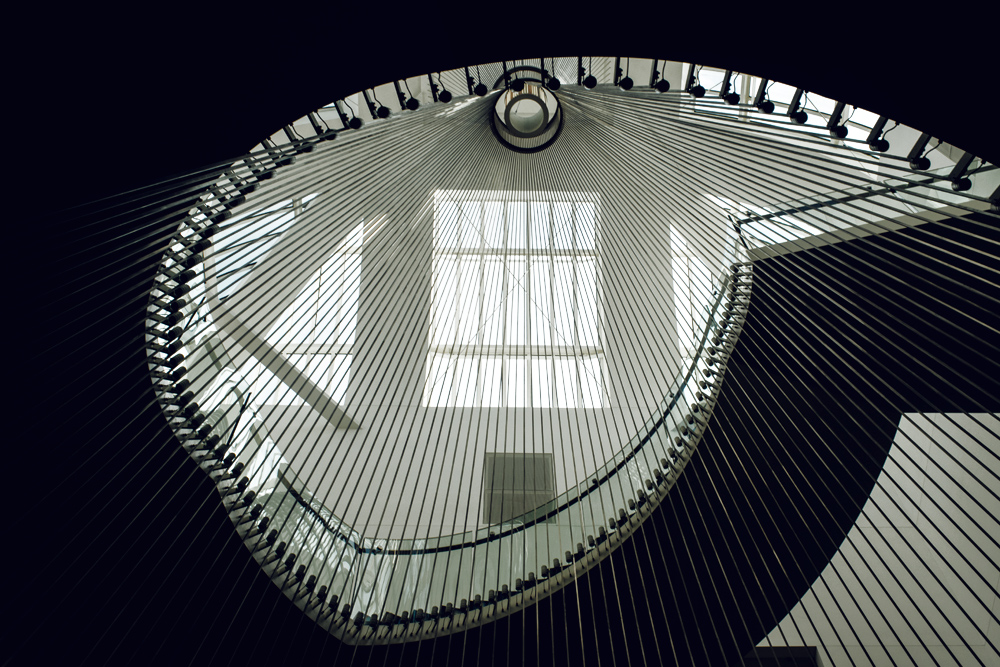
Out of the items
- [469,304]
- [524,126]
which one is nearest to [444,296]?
[469,304]

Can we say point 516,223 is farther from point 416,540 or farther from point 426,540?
point 416,540

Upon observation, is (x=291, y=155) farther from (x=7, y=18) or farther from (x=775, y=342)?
(x=775, y=342)

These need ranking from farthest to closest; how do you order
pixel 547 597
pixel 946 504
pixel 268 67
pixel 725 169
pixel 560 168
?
pixel 946 504
pixel 560 168
pixel 547 597
pixel 725 169
pixel 268 67

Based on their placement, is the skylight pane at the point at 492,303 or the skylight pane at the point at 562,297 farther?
the skylight pane at the point at 492,303

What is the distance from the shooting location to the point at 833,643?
9711 mm

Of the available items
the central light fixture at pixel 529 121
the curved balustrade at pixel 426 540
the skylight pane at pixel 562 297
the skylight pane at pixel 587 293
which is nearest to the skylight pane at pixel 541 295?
the skylight pane at pixel 562 297

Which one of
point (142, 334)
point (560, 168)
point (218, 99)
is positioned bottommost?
point (560, 168)

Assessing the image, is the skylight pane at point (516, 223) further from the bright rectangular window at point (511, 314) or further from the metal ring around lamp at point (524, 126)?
the metal ring around lamp at point (524, 126)

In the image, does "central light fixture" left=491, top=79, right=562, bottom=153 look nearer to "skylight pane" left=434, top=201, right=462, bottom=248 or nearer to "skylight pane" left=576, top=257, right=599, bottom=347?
"skylight pane" left=434, top=201, right=462, bottom=248

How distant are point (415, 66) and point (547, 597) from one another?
5489 mm

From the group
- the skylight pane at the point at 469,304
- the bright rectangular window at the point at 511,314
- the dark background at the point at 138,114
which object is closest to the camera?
the dark background at the point at 138,114

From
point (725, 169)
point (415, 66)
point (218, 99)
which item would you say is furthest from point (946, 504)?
point (218, 99)

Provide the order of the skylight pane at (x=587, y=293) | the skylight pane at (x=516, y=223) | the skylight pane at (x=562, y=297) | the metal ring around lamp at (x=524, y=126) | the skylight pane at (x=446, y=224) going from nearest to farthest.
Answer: the metal ring around lamp at (x=524, y=126), the skylight pane at (x=446, y=224), the skylight pane at (x=587, y=293), the skylight pane at (x=516, y=223), the skylight pane at (x=562, y=297)

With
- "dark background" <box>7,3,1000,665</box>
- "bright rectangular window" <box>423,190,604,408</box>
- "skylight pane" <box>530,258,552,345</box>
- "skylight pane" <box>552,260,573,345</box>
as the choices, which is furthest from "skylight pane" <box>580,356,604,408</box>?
"dark background" <box>7,3,1000,665</box>
